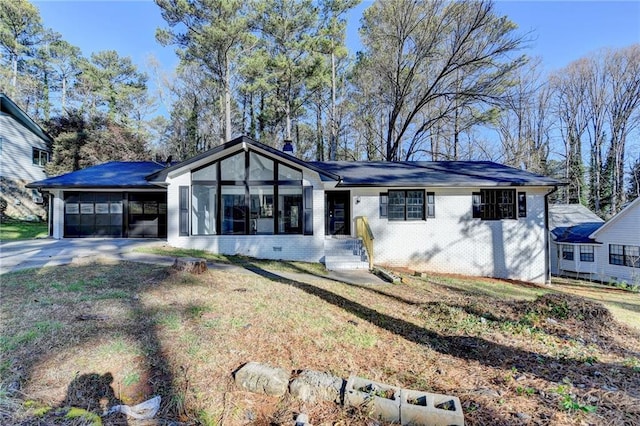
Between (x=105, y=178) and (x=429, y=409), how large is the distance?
50.4ft

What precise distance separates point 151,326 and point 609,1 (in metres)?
16.3

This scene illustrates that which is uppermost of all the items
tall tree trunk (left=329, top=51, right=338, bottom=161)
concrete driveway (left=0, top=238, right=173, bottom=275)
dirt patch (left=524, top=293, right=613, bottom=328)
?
tall tree trunk (left=329, top=51, right=338, bottom=161)

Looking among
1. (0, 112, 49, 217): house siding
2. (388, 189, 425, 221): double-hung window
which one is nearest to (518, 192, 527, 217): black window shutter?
(388, 189, 425, 221): double-hung window

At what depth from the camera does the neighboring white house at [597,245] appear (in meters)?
16.3

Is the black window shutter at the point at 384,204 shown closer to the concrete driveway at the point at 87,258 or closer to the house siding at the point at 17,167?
the concrete driveway at the point at 87,258

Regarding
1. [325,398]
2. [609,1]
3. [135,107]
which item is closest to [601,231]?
[609,1]

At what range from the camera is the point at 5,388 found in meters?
2.86

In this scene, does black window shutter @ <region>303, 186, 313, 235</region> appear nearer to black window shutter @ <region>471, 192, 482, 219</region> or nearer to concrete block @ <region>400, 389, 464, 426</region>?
black window shutter @ <region>471, 192, 482, 219</region>

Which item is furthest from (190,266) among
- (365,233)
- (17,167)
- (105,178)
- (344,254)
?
(17,167)

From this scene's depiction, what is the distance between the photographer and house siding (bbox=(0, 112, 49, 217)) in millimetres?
18938

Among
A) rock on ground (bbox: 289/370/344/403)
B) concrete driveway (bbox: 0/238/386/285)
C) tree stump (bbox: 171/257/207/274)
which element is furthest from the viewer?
concrete driveway (bbox: 0/238/386/285)

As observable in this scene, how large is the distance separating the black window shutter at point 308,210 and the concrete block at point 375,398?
8169mm

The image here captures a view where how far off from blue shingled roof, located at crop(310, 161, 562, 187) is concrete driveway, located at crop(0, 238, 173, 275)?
24.7 ft

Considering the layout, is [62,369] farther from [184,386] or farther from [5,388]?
[184,386]
